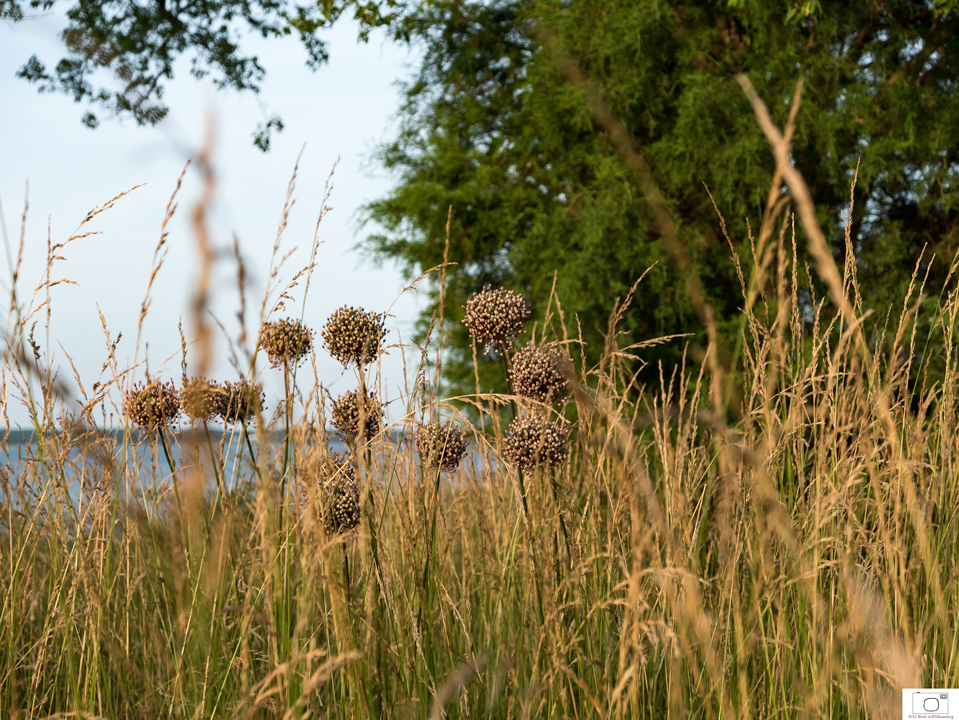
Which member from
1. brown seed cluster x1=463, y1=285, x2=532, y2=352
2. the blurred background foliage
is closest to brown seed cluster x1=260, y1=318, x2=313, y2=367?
brown seed cluster x1=463, y1=285, x2=532, y2=352

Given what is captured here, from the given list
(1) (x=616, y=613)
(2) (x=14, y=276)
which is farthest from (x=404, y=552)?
(2) (x=14, y=276)

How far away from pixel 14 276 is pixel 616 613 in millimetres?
1847

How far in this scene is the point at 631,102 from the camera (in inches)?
345

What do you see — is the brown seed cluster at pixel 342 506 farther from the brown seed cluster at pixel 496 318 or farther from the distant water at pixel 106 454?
the brown seed cluster at pixel 496 318

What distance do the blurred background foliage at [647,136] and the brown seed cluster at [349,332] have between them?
5302mm

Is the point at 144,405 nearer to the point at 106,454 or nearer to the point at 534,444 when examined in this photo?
the point at 106,454

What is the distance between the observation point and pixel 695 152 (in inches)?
338

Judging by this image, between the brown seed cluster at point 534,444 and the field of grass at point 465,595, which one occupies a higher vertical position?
the brown seed cluster at point 534,444

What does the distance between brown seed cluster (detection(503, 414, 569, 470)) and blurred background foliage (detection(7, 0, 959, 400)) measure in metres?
5.48

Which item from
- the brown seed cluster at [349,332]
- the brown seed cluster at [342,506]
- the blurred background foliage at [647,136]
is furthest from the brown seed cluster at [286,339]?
the blurred background foliage at [647,136]

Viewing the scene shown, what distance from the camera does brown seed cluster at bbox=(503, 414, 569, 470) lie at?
1947 mm

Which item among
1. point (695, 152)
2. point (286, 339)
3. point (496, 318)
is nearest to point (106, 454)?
point (286, 339)

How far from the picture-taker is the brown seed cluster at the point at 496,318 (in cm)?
241

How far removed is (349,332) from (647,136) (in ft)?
28.0
